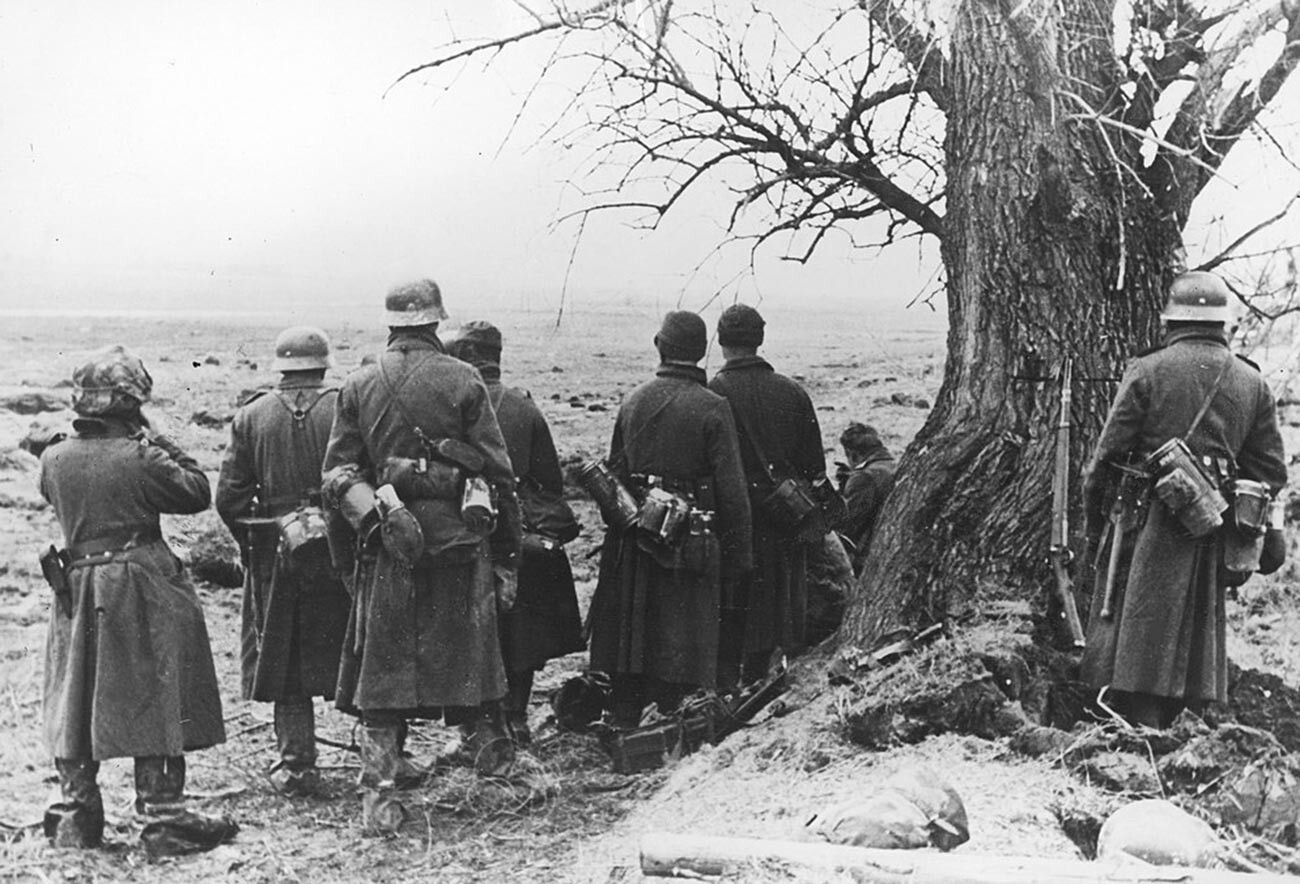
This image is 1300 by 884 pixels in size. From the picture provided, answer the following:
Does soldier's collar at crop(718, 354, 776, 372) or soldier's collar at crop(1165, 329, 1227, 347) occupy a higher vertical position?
soldier's collar at crop(1165, 329, 1227, 347)

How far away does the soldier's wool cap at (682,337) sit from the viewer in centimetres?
642

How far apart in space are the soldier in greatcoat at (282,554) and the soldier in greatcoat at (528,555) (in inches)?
30.9

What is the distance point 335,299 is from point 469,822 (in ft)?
20.9

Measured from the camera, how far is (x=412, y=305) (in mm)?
5566

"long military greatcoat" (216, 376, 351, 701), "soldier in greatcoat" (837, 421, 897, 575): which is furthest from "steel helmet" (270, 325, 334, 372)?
"soldier in greatcoat" (837, 421, 897, 575)

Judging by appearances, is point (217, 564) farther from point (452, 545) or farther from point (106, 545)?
point (452, 545)

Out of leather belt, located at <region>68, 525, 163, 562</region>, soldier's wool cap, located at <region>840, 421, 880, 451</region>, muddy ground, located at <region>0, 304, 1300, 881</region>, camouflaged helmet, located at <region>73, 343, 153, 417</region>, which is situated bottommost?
muddy ground, located at <region>0, 304, 1300, 881</region>

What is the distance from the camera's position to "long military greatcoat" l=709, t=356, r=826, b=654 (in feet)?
22.7

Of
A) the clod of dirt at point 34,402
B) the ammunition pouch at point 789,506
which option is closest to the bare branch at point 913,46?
the ammunition pouch at point 789,506

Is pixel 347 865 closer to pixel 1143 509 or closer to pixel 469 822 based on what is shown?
pixel 469 822

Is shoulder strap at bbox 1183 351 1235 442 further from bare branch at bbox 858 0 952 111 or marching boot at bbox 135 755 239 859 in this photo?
marching boot at bbox 135 755 239 859

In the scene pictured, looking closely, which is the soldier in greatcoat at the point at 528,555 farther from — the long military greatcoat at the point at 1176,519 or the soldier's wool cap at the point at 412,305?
the long military greatcoat at the point at 1176,519

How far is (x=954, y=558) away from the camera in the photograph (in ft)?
20.4

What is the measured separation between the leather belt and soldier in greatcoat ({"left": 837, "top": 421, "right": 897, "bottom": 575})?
157 inches
